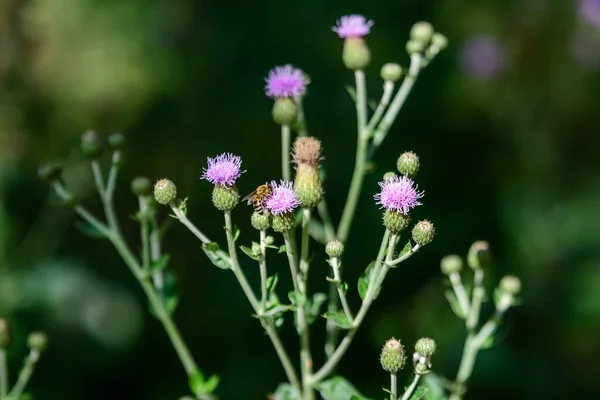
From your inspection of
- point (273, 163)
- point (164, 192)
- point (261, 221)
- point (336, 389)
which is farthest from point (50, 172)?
point (273, 163)

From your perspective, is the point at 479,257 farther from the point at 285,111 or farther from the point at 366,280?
the point at 285,111

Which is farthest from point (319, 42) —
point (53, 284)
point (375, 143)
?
point (375, 143)

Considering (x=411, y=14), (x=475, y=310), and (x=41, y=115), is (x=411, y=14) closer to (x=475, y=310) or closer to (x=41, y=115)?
(x=41, y=115)

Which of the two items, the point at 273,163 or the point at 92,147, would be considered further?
the point at 273,163

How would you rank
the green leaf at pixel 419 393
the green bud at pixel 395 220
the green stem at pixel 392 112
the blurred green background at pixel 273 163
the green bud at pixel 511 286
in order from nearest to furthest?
1. the green leaf at pixel 419 393
2. the green bud at pixel 395 220
3. the green bud at pixel 511 286
4. the green stem at pixel 392 112
5. the blurred green background at pixel 273 163

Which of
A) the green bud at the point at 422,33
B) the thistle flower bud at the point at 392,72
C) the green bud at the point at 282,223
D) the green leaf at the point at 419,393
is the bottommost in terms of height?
the green leaf at the point at 419,393

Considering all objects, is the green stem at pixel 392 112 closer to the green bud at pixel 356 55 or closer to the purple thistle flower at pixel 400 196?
the green bud at pixel 356 55

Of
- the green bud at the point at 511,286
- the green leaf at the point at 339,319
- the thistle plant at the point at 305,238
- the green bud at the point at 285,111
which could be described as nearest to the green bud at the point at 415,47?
the thistle plant at the point at 305,238

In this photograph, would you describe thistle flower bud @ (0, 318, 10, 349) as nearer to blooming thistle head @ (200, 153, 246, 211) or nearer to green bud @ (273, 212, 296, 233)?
blooming thistle head @ (200, 153, 246, 211)
